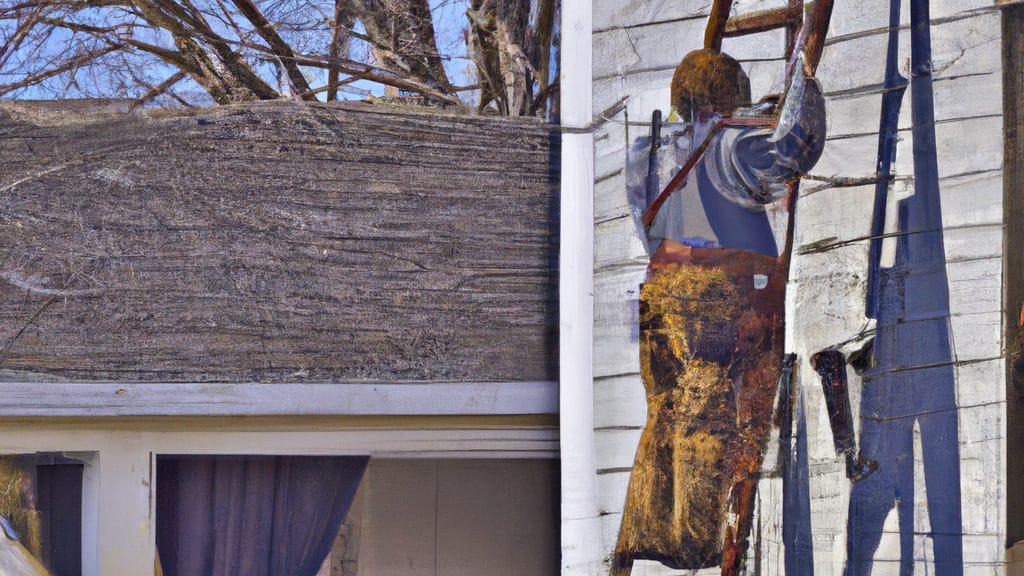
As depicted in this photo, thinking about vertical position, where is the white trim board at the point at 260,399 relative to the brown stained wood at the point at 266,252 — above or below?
below

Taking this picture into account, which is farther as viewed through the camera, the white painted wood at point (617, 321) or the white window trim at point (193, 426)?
the white painted wood at point (617, 321)

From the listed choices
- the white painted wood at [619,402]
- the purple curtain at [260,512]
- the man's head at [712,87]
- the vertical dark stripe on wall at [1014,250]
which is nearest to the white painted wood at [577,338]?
the white painted wood at [619,402]

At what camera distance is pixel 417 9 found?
2059mm

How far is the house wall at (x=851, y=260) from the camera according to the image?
162 centimetres

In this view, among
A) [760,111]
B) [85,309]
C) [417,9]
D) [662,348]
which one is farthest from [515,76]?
[85,309]

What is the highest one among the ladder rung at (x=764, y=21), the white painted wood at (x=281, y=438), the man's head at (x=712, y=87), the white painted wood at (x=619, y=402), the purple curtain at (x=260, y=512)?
the ladder rung at (x=764, y=21)

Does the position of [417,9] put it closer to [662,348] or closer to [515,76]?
[515,76]

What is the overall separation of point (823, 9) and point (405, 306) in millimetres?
1023

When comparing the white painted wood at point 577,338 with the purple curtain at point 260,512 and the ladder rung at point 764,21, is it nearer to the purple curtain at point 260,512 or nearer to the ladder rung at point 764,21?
the ladder rung at point 764,21

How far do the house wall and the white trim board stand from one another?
0.81ft

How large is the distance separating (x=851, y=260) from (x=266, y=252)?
3.73 ft

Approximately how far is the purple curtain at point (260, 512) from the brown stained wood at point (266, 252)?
0.21 metres

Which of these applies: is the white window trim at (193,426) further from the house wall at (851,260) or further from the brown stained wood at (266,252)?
the house wall at (851,260)

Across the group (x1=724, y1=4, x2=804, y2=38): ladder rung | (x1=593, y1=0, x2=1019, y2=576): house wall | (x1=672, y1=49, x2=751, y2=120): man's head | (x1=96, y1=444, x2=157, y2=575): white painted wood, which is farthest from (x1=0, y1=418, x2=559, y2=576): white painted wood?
(x1=724, y1=4, x2=804, y2=38): ladder rung
